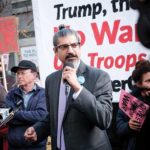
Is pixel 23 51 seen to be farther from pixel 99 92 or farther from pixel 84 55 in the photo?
pixel 99 92

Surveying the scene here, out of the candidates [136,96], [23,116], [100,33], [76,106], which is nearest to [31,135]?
[76,106]

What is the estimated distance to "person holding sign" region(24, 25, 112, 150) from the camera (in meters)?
1.90

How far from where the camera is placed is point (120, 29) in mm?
2801

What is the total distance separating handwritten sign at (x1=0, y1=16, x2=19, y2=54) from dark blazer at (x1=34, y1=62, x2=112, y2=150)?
2.75m

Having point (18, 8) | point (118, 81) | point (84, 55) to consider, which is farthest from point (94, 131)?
point (18, 8)

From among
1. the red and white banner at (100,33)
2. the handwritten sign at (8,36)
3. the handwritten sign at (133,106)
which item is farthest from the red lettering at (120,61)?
the handwritten sign at (8,36)

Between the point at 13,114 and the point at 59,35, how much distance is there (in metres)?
1.29

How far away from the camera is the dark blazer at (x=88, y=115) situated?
1863mm

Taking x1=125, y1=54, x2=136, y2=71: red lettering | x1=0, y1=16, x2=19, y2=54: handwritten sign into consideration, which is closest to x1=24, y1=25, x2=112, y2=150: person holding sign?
x1=125, y1=54, x2=136, y2=71: red lettering

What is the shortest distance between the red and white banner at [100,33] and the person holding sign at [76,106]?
696 mm

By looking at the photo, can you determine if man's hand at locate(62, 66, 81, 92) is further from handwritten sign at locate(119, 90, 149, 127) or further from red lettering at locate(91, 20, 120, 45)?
red lettering at locate(91, 20, 120, 45)

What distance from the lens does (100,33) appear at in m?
2.87

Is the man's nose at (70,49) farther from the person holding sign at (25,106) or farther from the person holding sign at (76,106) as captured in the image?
the person holding sign at (25,106)

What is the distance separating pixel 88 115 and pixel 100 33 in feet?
3.82
